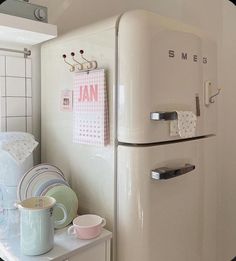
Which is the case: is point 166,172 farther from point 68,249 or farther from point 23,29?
point 23,29

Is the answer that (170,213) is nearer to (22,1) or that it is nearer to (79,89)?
(79,89)

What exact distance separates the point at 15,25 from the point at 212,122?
3.28ft

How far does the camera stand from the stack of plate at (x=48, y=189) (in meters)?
1.14

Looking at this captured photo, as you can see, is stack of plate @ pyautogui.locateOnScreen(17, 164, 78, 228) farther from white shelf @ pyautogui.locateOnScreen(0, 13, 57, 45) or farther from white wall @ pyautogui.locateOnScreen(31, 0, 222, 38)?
white wall @ pyautogui.locateOnScreen(31, 0, 222, 38)

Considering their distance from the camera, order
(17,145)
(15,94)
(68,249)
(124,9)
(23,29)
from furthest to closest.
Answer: (124,9) → (15,94) → (17,145) → (23,29) → (68,249)

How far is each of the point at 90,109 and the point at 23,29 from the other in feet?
1.34

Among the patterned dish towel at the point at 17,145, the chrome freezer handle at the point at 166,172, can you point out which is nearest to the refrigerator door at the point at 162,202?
the chrome freezer handle at the point at 166,172

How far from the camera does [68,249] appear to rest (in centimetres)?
96

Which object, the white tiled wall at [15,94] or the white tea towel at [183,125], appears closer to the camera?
the white tea towel at [183,125]

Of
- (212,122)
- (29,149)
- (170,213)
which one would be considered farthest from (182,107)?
(29,149)

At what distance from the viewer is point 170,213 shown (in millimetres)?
1158

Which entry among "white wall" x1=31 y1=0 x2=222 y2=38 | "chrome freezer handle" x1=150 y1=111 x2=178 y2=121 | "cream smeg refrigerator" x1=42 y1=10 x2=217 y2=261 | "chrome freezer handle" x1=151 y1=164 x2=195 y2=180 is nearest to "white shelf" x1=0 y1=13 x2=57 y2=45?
"cream smeg refrigerator" x1=42 y1=10 x2=217 y2=261

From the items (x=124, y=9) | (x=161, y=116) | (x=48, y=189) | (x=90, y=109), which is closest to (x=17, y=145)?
(x=48, y=189)

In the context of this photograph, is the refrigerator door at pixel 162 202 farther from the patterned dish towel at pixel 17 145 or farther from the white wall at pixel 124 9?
the white wall at pixel 124 9
